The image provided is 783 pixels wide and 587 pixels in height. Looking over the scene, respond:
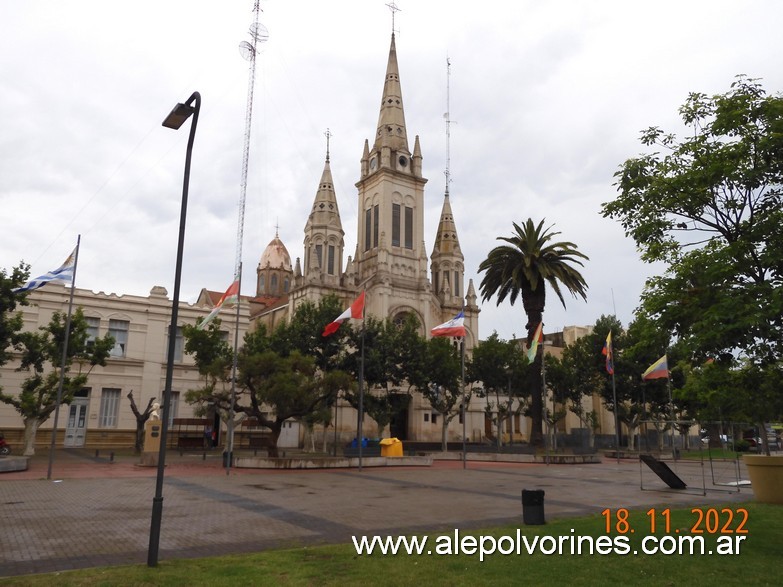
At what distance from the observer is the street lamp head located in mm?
10328

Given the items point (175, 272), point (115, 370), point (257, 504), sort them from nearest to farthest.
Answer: point (175, 272), point (257, 504), point (115, 370)

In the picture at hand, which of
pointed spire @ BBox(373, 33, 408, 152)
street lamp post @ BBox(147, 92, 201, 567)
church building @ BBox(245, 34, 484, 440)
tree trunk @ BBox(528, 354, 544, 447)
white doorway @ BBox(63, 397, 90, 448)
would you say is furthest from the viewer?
pointed spire @ BBox(373, 33, 408, 152)

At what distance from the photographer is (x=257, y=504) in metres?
16.2

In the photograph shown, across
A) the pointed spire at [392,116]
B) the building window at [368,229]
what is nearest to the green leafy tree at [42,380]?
the building window at [368,229]

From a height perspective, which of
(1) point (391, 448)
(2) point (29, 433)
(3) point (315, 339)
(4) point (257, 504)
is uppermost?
(3) point (315, 339)

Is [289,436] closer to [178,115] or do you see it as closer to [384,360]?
[384,360]

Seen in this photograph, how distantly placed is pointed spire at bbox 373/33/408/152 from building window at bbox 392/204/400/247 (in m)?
7.37

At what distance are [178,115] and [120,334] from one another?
133 ft

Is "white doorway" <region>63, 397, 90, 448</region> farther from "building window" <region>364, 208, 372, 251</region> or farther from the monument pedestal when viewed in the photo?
"building window" <region>364, 208, 372, 251</region>

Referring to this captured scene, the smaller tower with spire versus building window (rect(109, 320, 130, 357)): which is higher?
the smaller tower with spire

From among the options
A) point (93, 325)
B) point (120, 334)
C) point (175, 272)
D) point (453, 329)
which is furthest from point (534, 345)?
point (93, 325)

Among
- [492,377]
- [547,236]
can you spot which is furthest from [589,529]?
[492,377]

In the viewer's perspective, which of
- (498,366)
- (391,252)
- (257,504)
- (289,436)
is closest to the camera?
(257,504)
